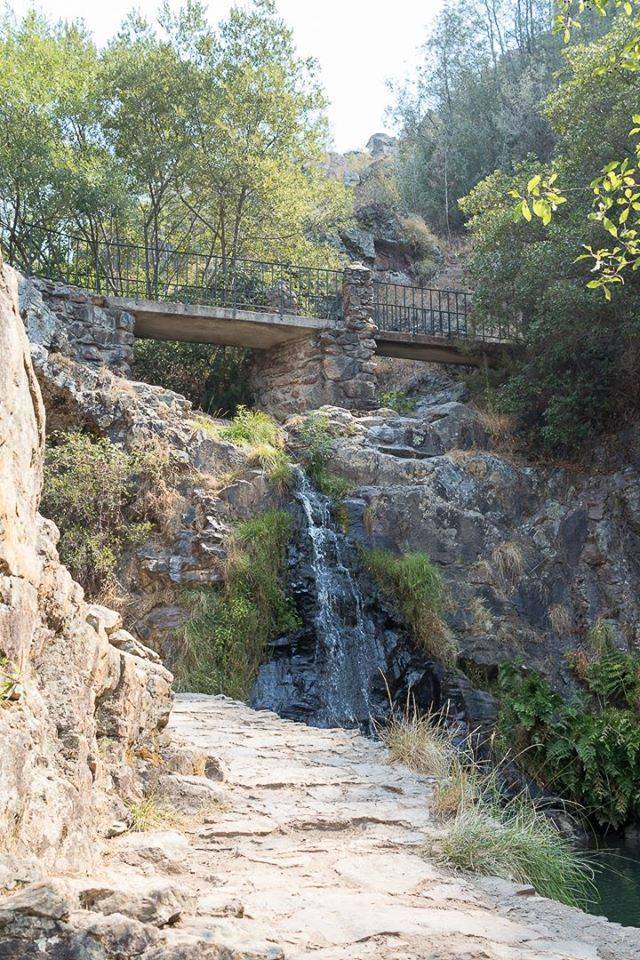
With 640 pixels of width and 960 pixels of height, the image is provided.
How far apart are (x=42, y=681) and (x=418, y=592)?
7860 millimetres

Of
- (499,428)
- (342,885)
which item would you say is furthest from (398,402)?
(342,885)

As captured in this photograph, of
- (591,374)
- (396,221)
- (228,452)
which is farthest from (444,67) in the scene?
(228,452)

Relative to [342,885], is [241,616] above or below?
above

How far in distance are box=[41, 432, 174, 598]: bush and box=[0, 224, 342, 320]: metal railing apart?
549 cm

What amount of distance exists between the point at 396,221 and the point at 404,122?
7471 millimetres

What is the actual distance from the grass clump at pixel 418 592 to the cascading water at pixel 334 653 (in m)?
0.23

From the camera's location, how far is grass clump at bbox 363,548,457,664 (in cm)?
1088

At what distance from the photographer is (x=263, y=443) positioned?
12.5 m

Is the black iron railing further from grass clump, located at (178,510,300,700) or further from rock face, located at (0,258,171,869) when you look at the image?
rock face, located at (0,258,171,869)

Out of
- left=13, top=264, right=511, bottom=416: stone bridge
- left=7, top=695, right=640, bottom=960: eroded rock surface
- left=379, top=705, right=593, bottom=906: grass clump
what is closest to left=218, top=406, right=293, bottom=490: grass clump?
left=13, top=264, right=511, bottom=416: stone bridge

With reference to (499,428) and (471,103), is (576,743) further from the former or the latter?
(471,103)

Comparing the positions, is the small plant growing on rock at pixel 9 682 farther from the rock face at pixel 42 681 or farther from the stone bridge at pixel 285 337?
the stone bridge at pixel 285 337

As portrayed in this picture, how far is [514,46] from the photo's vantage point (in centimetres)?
3170

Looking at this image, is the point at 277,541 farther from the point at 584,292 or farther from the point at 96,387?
the point at 584,292
